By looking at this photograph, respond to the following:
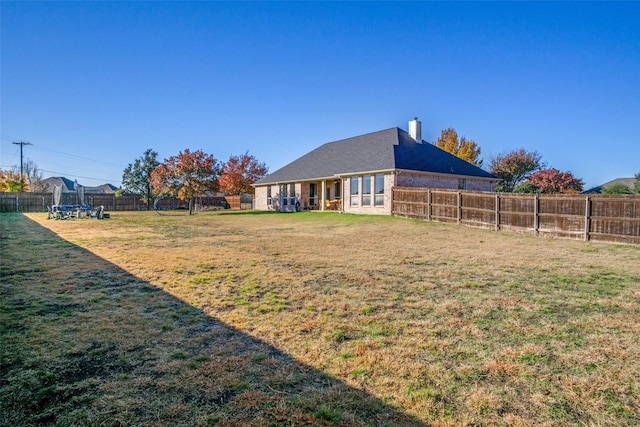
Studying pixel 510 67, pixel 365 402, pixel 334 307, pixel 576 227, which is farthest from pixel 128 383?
pixel 510 67

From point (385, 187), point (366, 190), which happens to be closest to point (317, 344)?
point (385, 187)

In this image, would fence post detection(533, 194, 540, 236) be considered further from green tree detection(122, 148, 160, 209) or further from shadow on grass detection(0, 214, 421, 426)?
green tree detection(122, 148, 160, 209)

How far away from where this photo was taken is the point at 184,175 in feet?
90.3

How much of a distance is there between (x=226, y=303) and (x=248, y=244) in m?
5.68

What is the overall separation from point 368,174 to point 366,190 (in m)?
1.09

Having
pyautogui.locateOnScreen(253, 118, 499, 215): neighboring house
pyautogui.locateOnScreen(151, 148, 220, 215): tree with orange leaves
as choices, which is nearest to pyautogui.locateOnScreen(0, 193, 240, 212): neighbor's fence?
pyautogui.locateOnScreen(151, 148, 220, 215): tree with orange leaves

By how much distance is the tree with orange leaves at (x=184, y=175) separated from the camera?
27328 mm

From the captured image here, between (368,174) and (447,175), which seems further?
(447,175)

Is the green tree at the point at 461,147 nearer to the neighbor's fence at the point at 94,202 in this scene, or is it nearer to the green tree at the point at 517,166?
the green tree at the point at 517,166

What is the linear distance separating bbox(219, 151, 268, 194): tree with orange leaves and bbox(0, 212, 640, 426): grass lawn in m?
34.3

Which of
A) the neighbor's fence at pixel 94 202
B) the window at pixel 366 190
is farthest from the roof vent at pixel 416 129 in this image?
the neighbor's fence at pixel 94 202

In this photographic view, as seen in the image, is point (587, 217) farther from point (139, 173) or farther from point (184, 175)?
point (139, 173)

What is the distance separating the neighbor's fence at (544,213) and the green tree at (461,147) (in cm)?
2682

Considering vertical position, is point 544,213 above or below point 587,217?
above
